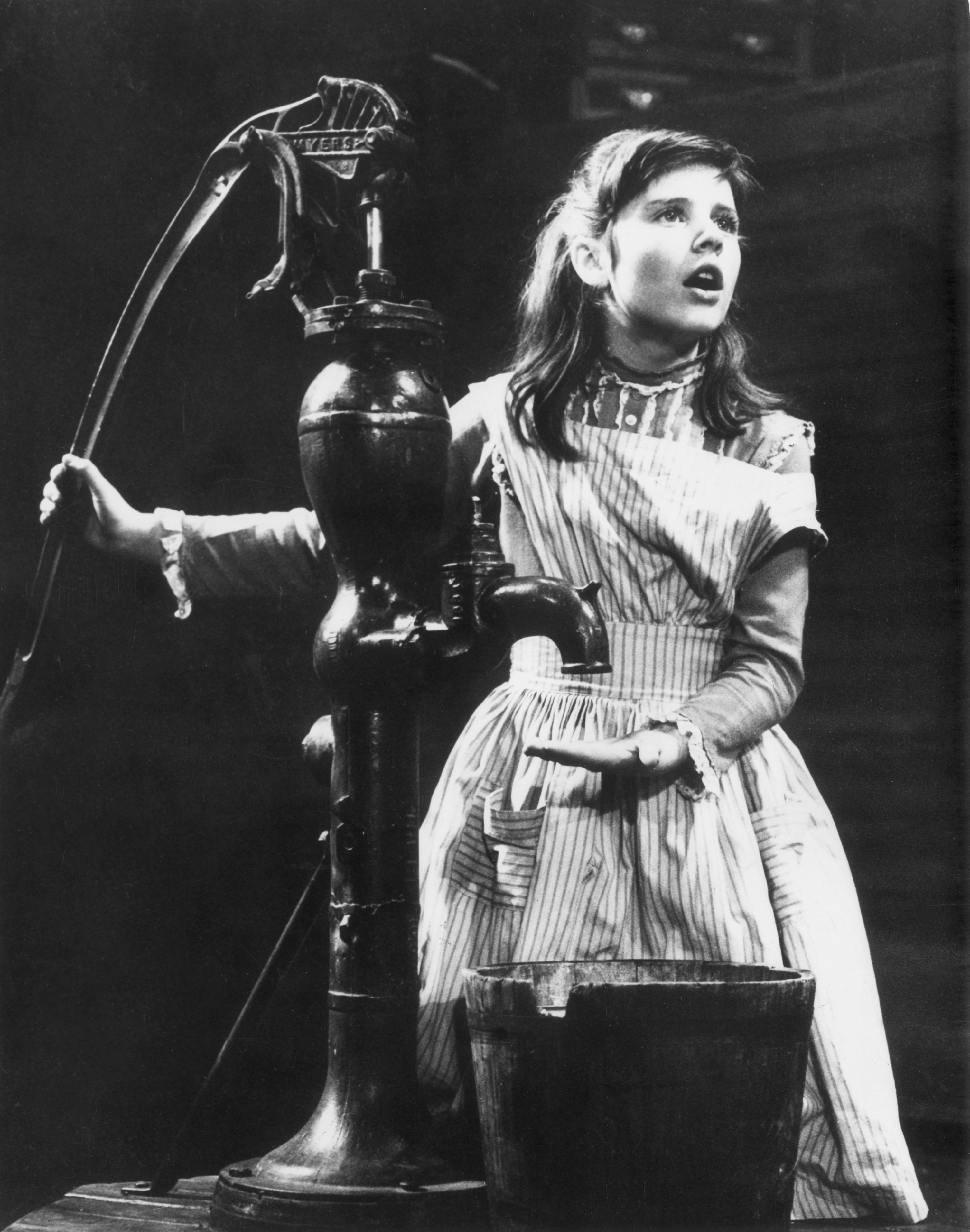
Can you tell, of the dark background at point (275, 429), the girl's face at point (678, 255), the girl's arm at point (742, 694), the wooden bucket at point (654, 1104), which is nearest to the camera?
the wooden bucket at point (654, 1104)

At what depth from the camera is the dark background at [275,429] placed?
193 cm

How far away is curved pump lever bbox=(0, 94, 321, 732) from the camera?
1.87 metres

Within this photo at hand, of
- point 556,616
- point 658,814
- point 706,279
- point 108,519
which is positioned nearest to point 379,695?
point 556,616

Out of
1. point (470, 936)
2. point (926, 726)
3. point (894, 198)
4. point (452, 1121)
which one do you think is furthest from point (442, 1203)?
point (894, 198)

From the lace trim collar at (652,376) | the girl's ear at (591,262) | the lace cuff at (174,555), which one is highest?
the girl's ear at (591,262)

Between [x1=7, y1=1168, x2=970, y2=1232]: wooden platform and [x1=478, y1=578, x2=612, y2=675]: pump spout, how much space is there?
630 mm

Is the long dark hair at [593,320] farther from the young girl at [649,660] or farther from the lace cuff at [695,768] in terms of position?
the lace cuff at [695,768]

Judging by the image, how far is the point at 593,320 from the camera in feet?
5.97

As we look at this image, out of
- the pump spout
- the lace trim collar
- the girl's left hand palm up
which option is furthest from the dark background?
the pump spout

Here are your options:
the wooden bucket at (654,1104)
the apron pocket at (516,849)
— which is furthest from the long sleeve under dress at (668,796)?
the wooden bucket at (654,1104)

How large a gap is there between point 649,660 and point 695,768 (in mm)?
150

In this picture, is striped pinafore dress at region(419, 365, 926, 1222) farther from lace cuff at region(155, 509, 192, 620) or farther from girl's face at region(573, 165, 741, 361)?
lace cuff at region(155, 509, 192, 620)

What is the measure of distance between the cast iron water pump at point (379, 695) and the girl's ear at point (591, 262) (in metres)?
0.26

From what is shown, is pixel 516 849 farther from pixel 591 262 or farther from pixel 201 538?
pixel 591 262
